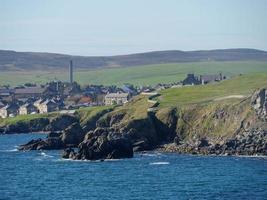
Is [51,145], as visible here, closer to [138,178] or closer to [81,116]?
[81,116]

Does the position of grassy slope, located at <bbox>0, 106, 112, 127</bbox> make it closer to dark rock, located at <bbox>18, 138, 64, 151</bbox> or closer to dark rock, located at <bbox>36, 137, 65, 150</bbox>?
dark rock, located at <bbox>18, 138, 64, 151</bbox>

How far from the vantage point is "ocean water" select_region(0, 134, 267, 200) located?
82562mm

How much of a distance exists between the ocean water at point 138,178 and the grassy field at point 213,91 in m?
30.3

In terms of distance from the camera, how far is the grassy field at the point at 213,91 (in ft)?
482

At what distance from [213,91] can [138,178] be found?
6585 centimetres

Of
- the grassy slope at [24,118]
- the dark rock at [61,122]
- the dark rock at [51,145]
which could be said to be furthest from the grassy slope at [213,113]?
the grassy slope at [24,118]

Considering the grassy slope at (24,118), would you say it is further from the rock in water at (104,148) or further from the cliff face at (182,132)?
the rock in water at (104,148)

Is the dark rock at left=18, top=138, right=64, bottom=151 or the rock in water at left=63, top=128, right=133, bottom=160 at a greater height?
the rock in water at left=63, top=128, right=133, bottom=160

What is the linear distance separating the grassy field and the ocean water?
30259 millimetres

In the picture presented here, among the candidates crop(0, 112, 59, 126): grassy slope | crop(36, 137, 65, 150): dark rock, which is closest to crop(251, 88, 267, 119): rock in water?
crop(36, 137, 65, 150): dark rock

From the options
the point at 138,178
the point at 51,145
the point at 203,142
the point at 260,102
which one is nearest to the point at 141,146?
the point at 203,142

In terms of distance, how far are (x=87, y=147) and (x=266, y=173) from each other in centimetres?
2795

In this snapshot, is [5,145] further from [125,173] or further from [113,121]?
[125,173]

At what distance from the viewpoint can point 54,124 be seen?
167000 millimetres
